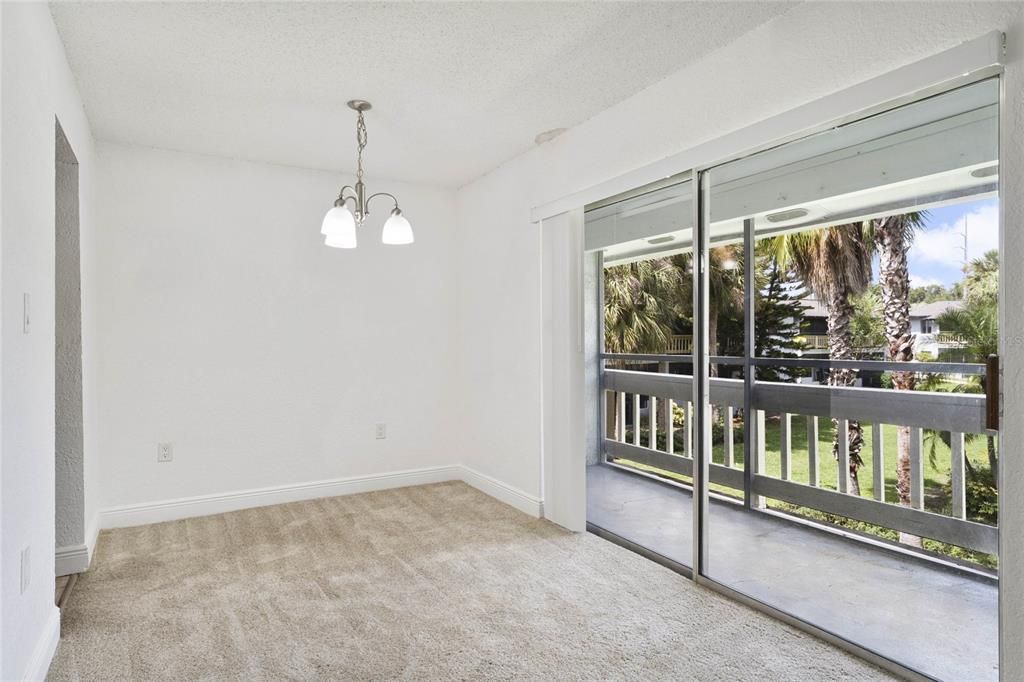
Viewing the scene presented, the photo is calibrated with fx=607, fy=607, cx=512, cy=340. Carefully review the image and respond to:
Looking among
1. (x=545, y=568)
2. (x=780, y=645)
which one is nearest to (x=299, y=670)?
(x=545, y=568)

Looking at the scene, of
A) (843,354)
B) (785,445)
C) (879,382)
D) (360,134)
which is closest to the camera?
(879,382)

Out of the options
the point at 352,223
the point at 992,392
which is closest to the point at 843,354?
the point at 992,392

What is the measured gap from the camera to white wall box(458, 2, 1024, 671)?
179 centimetres

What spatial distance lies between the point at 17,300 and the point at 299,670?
1.55 m

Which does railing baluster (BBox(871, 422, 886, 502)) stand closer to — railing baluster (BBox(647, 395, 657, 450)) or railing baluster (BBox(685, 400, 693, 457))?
railing baluster (BBox(685, 400, 693, 457))

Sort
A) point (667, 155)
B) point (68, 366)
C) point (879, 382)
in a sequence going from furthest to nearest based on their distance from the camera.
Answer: point (68, 366) < point (667, 155) < point (879, 382)

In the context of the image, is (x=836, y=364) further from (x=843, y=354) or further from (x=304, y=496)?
(x=304, y=496)

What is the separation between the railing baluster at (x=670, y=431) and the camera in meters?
3.09

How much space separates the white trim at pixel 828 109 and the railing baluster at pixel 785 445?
1.14 meters

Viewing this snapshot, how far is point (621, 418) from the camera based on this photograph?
3.46 metres

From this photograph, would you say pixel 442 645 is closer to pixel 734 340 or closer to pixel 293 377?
pixel 734 340

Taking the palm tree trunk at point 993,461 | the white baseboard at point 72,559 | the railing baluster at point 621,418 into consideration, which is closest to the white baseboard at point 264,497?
the white baseboard at point 72,559

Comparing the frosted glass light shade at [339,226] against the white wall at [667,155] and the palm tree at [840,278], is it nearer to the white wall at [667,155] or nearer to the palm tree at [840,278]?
the white wall at [667,155]

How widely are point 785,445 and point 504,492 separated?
87.7 inches
